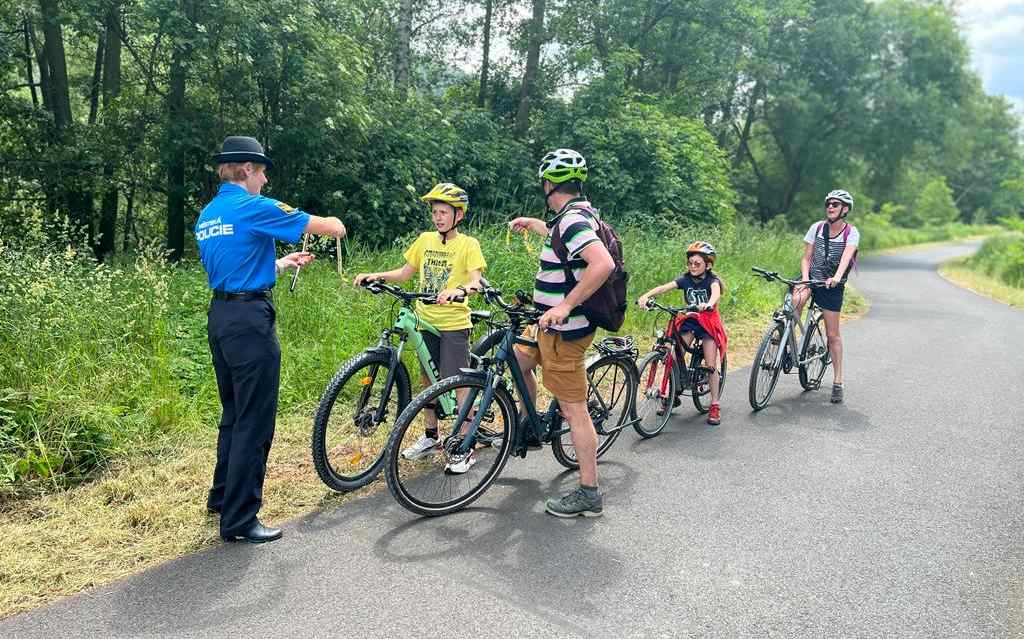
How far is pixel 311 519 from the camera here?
151 inches

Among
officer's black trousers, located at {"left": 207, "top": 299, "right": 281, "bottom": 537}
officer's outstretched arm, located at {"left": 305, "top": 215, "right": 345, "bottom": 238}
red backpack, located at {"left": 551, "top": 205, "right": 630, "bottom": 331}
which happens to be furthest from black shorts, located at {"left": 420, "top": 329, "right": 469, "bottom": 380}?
officer's outstretched arm, located at {"left": 305, "top": 215, "right": 345, "bottom": 238}

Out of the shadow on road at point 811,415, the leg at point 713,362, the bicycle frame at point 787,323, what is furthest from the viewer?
the bicycle frame at point 787,323

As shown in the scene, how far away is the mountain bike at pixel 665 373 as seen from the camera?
5469mm

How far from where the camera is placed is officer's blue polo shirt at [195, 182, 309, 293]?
338 cm

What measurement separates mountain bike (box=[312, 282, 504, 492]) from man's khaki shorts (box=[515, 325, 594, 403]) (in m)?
0.33

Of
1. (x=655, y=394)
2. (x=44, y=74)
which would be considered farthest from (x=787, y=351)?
(x=44, y=74)

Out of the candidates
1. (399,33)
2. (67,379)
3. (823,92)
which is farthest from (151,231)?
(823,92)

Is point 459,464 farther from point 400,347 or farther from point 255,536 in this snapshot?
point 255,536

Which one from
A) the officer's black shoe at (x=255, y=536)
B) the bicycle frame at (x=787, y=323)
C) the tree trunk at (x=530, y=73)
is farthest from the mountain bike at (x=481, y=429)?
the tree trunk at (x=530, y=73)

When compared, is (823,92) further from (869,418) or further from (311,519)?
(311,519)

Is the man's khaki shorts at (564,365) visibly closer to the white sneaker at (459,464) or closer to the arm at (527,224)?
the white sneaker at (459,464)

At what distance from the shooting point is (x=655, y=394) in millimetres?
5535

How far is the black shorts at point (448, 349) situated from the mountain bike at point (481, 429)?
0.44 m

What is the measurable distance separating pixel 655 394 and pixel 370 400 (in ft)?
7.67
